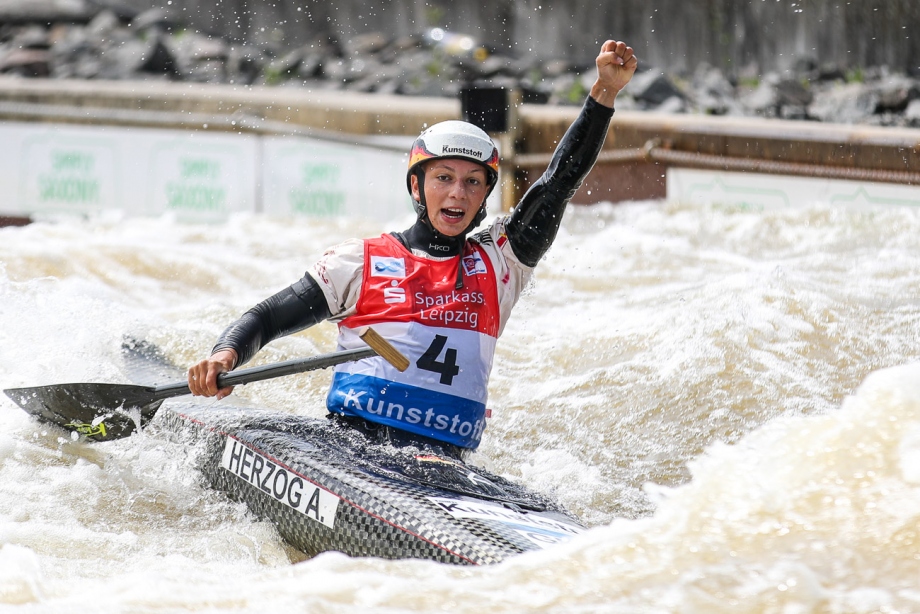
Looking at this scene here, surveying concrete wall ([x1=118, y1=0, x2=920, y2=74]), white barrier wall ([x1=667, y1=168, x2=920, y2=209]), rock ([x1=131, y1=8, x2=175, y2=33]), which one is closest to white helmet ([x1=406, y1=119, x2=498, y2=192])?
white barrier wall ([x1=667, y1=168, x2=920, y2=209])

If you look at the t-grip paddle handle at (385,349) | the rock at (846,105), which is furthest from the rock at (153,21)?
the t-grip paddle handle at (385,349)

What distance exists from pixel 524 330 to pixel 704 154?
3.26 metres

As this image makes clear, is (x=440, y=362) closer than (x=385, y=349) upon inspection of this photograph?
No

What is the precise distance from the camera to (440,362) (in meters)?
3.85

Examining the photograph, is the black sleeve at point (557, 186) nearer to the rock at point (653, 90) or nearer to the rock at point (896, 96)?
the rock at point (896, 96)

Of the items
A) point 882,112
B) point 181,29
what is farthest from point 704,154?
point 181,29

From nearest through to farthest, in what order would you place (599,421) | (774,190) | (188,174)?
(599,421) → (774,190) → (188,174)

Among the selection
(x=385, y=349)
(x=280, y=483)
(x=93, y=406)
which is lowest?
(x=280, y=483)

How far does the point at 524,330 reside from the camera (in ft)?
22.5

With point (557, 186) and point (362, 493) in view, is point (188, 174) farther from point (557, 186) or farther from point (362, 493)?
point (362, 493)

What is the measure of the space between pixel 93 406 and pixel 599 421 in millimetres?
2411

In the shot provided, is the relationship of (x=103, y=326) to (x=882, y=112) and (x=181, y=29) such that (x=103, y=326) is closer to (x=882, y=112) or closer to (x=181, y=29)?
(x=882, y=112)

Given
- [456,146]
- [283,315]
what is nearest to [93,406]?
[283,315]

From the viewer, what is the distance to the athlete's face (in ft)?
13.1
